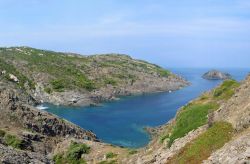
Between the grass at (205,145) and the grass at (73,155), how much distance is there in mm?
35380

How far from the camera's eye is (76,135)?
11431 cm

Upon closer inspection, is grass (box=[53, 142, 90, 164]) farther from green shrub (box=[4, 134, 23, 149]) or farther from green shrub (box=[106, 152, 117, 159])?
green shrub (box=[4, 134, 23, 149])

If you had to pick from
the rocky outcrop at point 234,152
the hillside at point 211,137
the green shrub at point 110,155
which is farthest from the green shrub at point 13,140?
the rocky outcrop at point 234,152

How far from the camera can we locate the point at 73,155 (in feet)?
236

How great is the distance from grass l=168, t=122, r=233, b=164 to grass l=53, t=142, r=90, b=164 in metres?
35.4

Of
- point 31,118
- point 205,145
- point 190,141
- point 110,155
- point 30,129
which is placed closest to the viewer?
point 205,145

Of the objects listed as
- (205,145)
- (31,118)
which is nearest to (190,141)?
(205,145)

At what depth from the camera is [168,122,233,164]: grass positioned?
33.7 m

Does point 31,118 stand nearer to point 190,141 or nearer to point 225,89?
point 225,89

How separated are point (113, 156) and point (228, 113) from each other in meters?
28.8

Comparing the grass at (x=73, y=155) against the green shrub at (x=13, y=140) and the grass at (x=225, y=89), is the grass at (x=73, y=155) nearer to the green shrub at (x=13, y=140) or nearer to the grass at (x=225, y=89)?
the green shrub at (x=13, y=140)

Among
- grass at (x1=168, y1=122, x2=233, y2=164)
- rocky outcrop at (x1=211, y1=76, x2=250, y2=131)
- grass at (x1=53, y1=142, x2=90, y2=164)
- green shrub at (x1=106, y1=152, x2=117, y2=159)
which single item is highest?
rocky outcrop at (x1=211, y1=76, x2=250, y2=131)

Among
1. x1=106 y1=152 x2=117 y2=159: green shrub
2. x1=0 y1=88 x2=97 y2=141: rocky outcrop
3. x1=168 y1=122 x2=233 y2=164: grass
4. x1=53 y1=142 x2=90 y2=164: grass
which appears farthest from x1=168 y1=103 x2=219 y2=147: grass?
x1=0 y1=88 x2=97 y2=141: rocky outcrop

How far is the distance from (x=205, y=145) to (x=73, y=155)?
40.5m
